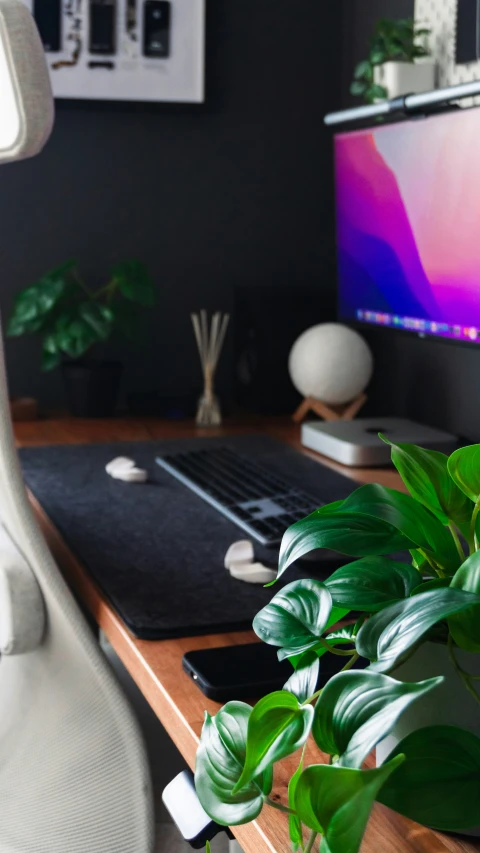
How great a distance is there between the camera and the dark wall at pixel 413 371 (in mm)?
1907

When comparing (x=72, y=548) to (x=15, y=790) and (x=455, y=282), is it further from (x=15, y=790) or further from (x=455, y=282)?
(x=455, y=282)

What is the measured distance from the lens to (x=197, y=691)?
32.8 inches

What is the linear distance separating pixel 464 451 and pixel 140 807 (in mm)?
643

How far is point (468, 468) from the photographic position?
56 cm

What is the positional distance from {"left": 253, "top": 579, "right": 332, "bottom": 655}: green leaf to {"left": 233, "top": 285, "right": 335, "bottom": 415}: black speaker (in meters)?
1.64

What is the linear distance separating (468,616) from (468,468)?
0.09 meters

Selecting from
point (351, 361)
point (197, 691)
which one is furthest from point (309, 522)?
point (351, 361)

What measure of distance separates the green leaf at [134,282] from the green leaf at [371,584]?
1.60 meters

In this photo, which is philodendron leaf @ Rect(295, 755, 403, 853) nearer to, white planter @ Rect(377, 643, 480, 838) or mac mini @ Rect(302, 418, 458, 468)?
white planter @ Rect(377, 643, 480, 838)

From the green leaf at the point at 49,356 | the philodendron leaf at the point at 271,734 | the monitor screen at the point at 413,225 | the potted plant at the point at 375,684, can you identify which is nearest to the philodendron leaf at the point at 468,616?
the potted plant at the point at 375,684

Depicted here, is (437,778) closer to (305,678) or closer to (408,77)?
(305,678)

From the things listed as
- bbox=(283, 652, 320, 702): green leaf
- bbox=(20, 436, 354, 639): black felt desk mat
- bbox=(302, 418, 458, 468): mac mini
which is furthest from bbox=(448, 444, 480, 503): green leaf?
bbox=(302, 418, 458, 468): mac mini

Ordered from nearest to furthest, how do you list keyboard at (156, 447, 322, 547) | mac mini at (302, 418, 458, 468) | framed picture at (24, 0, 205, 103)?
keyboard at (156, 447, 322, 547) < mac mini at (302, 418, 458, 468) < framed picture at (24, 0, 205, 103)

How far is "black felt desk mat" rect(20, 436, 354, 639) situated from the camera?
99cm
